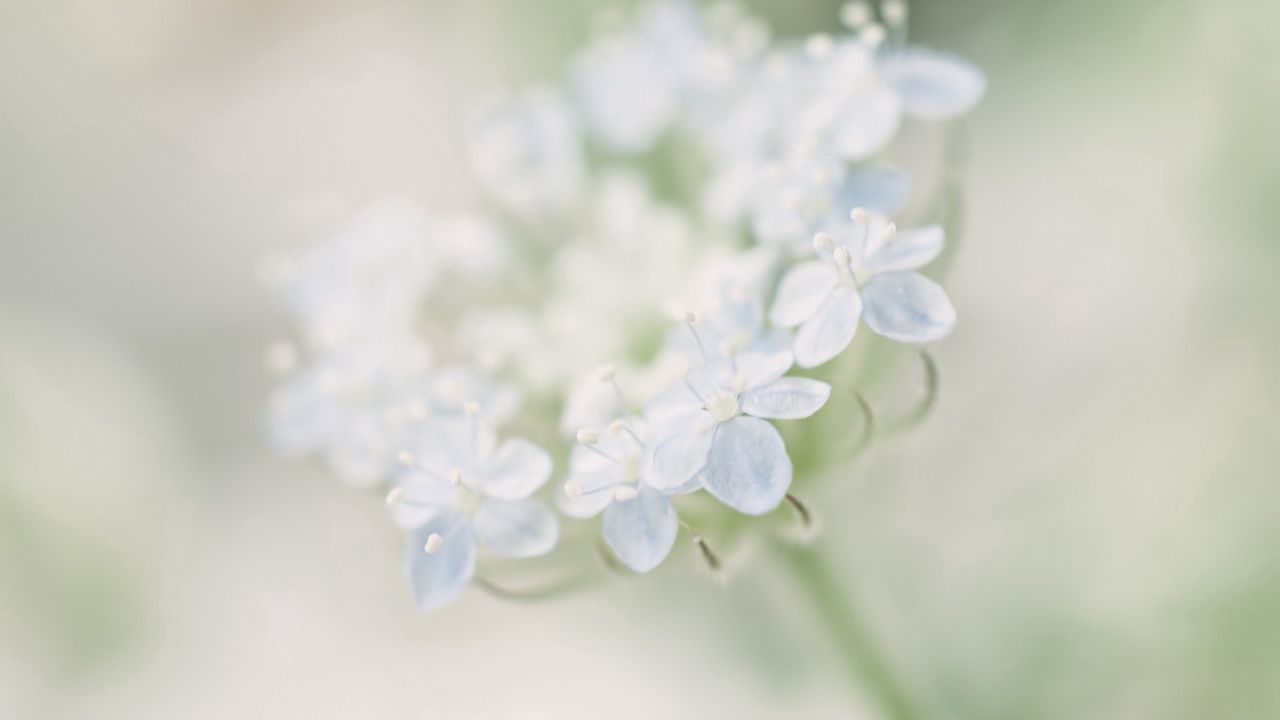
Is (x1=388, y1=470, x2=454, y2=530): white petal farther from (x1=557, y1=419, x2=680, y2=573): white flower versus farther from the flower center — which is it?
the flower center

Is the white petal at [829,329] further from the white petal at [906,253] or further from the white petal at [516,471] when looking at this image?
the white petal at [516,471]

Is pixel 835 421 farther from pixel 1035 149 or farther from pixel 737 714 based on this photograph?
pixel 1035 149

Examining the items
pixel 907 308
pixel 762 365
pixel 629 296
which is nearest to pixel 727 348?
pixel 762 365

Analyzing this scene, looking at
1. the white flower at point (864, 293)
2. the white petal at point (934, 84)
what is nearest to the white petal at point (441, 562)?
the white flower at point (864, 293)

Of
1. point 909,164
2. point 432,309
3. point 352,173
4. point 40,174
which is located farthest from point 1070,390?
point 40,174

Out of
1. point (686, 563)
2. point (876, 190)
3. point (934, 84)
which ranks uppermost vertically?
point (934, 84)

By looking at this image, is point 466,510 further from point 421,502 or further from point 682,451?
point 682,451
